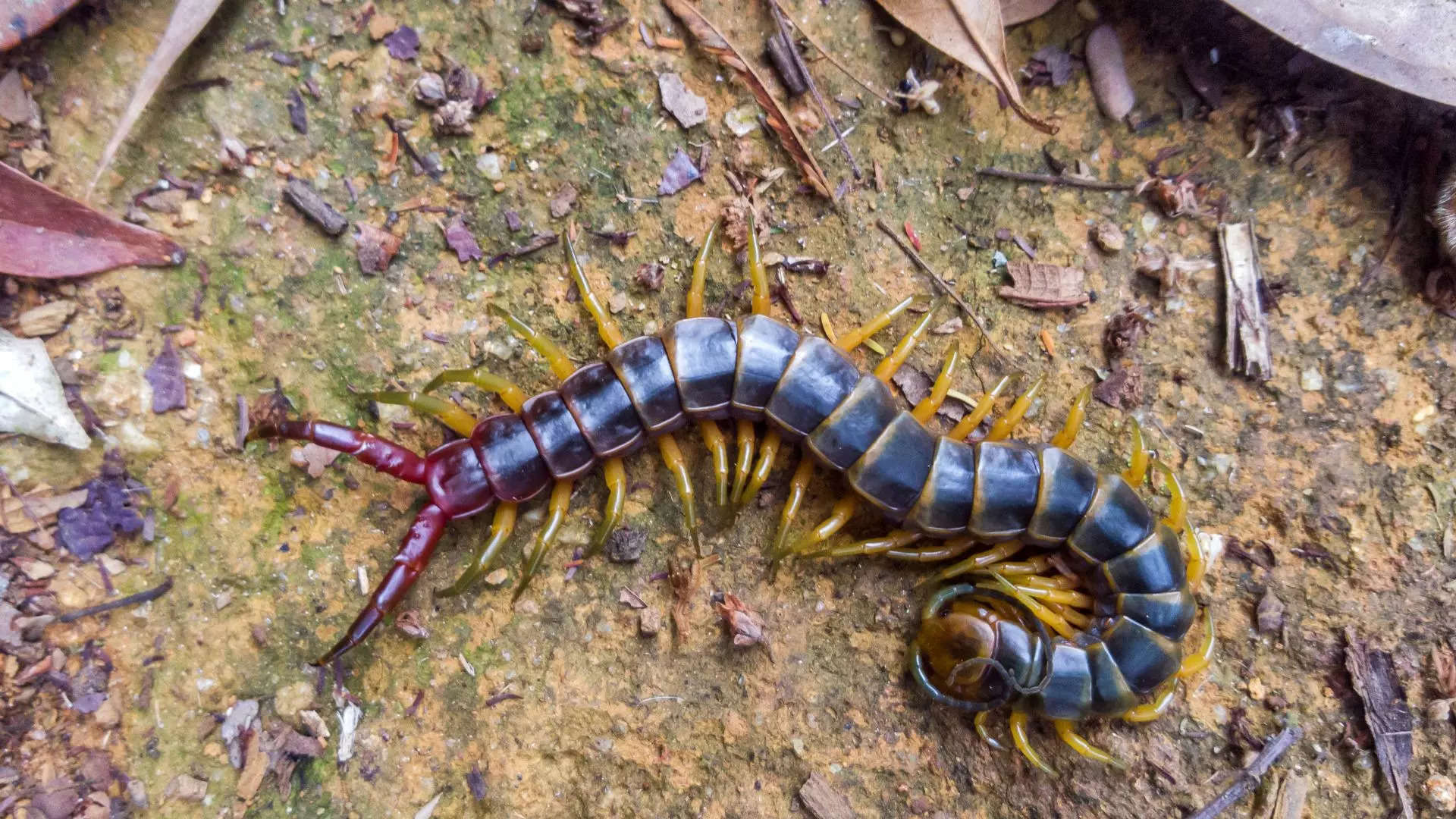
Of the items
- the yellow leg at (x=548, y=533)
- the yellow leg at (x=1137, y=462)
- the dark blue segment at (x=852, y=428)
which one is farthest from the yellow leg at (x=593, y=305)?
Answer: the yellow leg at (x=1137, y=462)

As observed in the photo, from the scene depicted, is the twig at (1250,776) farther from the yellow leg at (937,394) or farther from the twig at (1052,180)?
the twig at (1052,180)

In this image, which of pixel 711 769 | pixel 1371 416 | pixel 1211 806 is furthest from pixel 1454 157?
pixel 711 769

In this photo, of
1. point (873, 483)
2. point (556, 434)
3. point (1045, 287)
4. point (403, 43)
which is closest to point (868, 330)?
point (873, 483)

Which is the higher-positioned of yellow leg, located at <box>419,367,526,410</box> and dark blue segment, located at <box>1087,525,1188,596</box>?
yellow leg, located at <box>419,367,526,410</box>

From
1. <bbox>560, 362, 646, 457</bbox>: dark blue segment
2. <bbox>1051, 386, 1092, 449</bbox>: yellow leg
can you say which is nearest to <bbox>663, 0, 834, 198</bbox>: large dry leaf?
<bbox>560, 362, 646, 457</bbox>: dark blue segment

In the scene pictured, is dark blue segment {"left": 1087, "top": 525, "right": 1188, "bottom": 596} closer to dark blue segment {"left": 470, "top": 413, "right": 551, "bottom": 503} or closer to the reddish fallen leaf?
dark blue segment {"left": 470, "top": 413, "right": 551, "bottom": 503}
